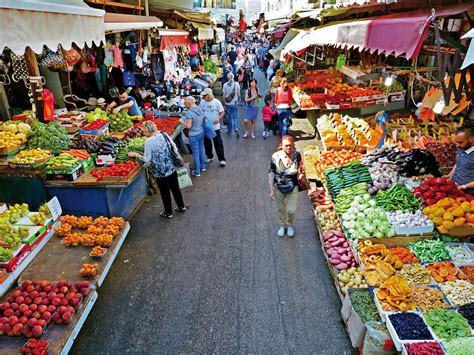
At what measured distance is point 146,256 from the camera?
18.0ft

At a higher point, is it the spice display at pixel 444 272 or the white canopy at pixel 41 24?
the white canopy at pixel 41 24

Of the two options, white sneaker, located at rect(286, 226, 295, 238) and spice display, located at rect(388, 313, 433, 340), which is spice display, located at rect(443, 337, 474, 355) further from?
white sneaker, located at rect(286, 226, 295, 238)

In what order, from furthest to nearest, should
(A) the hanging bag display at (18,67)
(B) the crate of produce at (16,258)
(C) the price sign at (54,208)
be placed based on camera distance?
(A) the hanging bag display at (18,67), (C) the price sign at (54,208), (B) the crate of produce at (16,258)

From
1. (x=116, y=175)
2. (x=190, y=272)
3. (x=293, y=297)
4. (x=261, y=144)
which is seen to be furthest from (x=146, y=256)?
(x=261, y=144)

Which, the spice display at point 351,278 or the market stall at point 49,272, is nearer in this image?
the market stall at point 49,272

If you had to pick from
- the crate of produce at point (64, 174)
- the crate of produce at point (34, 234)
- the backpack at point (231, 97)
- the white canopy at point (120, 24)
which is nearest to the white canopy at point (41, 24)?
the white canopy at point (120, 24)

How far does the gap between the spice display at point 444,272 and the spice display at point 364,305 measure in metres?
0.80

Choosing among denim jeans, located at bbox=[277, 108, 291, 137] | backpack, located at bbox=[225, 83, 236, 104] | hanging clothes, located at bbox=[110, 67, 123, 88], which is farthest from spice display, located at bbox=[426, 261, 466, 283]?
hanging clothes, located at bbox=[110, 67, 123, 88]

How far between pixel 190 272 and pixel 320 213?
2.50 metres

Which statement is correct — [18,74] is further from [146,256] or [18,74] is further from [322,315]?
[322,315]

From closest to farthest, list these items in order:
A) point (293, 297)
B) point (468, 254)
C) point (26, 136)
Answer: point (468, 254)
point (293, 297)
point (26, 136)

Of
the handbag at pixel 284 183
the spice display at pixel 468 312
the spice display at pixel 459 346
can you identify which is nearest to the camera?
the spice display at pixel 459 346

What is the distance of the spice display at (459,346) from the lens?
113 inches

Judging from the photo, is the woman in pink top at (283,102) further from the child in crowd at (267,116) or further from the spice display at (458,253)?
the spice display at (458,253)
